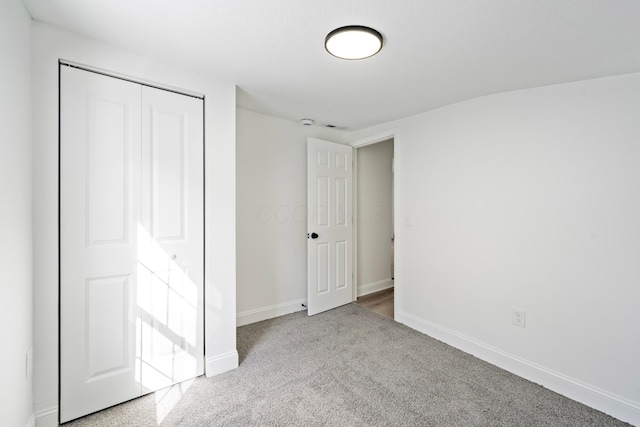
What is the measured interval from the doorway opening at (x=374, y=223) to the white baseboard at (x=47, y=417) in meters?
2.98

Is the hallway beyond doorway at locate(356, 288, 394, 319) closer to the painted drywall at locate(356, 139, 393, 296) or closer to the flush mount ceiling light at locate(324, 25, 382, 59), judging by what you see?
Answer: the painted drywall at locate(356, 139, 393, 296)

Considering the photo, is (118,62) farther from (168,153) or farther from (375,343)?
(375,343)

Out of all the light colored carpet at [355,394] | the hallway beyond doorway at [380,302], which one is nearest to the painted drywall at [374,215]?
the hallway beyond doorway at [380,302]

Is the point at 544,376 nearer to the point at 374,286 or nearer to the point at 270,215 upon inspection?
the point at 374,286

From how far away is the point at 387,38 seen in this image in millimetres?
1594

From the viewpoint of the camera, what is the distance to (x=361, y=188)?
3.98m

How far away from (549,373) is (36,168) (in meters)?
3.61

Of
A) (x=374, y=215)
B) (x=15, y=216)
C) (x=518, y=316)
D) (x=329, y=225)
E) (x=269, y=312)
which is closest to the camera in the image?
(x=15, y=216)

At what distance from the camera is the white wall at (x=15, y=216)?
3.94 ft

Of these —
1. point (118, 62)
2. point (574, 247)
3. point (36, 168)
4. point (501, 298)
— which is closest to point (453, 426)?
point (501, 298)

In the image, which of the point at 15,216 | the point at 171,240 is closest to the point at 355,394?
the point at 171,240

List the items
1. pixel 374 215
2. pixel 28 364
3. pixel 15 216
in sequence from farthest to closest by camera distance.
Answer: pixel 374 215 < pixel 28 364 < pixel 15 216

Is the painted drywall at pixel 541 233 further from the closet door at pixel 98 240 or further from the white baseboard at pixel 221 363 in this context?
the closet door at pixel 98 240

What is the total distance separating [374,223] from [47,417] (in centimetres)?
367
